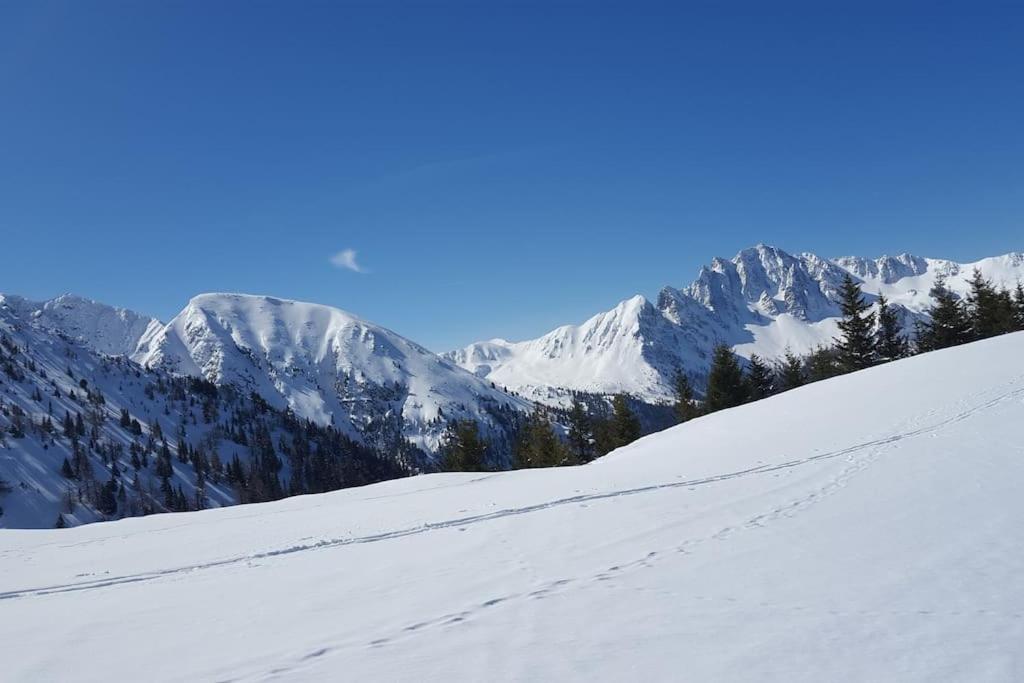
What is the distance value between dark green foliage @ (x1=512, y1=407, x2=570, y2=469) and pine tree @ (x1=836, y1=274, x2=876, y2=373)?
2899cm

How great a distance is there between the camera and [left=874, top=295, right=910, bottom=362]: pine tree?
4959cm

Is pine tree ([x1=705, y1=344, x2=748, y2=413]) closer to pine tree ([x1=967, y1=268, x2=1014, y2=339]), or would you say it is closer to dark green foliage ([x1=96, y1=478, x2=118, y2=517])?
pine tree ([x1=967, y1=268, x2=1014, y2=339])

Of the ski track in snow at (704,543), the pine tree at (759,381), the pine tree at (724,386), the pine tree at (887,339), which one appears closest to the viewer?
the ski track in snow at (704,543)

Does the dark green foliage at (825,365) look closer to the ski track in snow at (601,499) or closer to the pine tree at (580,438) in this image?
the pine tree at (580,438)

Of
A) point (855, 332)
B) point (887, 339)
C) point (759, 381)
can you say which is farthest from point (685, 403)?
point (887, 339)

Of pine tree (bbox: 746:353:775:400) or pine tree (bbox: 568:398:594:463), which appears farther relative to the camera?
pine tree (bbox: 746:353:775:400)

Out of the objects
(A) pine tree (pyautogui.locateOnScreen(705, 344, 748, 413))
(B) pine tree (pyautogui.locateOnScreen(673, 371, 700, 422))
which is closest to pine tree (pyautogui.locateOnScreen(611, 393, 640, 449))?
(B) pine tree (pyautogui.locateOnScreen(673, 371, 700, 422))

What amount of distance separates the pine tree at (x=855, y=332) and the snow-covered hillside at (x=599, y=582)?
34917 millimetres

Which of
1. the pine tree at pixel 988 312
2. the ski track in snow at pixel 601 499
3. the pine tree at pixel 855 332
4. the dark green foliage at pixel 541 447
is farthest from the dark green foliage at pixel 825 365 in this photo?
the ski track in snow at pixel 601 499

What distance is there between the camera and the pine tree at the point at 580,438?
1758 inches

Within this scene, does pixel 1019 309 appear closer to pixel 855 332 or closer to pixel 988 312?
pixel 988 312

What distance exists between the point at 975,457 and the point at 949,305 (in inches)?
1892

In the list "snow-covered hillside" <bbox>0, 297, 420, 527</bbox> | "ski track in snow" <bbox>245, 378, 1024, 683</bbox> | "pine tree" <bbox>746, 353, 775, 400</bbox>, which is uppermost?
"snow-covered hillside" <bbox>0, 297, 420, 527</bbox>

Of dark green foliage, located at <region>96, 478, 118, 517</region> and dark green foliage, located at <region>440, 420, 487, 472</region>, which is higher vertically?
dark green foliage, located at <region>96, 478, 118, 517</region>
